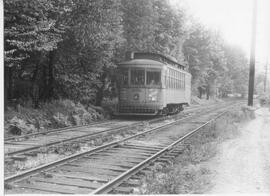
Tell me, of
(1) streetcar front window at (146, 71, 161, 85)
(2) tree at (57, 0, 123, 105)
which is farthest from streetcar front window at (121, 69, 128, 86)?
(1) streetcar front window at (146, 71, 161, 85)

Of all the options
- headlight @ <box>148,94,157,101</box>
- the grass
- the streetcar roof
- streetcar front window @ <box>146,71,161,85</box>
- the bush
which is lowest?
the grass

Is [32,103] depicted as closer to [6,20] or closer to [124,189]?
[6,20]

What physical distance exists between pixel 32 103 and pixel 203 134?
725 cm

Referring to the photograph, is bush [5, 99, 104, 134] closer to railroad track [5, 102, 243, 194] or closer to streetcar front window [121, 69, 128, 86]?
streetcar front window [121, 69, 128, 86]

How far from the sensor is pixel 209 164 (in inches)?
351

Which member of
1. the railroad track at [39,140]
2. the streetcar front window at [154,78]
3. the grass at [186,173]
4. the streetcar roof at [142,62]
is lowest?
the grass at [186,173]

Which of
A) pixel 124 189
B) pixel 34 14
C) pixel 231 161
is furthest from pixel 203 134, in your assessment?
pixel 124 189

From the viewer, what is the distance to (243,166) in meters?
8.41

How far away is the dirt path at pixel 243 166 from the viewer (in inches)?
Answer: 260

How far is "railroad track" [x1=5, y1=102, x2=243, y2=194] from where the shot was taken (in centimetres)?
652

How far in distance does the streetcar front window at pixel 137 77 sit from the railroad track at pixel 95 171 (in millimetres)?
8963

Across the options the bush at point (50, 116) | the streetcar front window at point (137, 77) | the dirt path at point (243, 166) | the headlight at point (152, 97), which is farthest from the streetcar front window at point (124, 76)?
the dirt path at point (243, 166)

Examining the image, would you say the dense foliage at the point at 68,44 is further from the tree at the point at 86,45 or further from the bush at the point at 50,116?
the bush at the point at 50,116

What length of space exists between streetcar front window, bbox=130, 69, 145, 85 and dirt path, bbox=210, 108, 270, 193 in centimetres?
848
